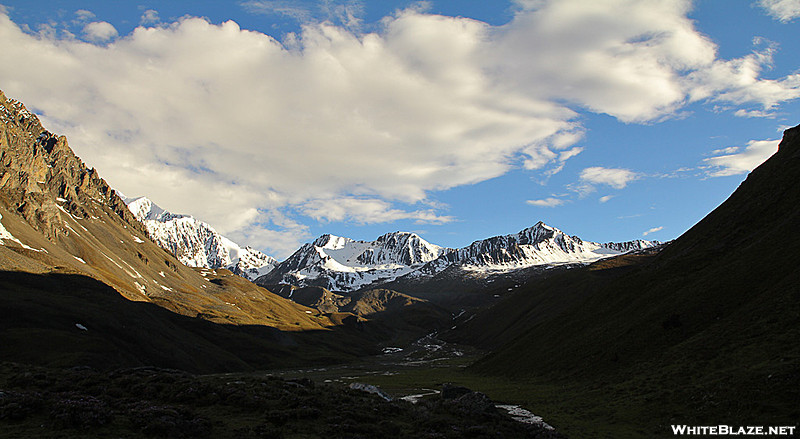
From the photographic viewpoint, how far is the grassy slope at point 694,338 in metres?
35.3

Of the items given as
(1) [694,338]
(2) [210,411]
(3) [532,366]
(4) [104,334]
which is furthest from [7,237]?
(1) [694,338]

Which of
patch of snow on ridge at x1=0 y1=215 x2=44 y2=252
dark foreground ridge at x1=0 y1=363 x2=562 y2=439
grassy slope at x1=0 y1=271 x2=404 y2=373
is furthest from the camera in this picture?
patch of snow on ridge at x1=0 y1=215 x2=44 y2=252

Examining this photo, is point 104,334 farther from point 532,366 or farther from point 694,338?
point 694,338

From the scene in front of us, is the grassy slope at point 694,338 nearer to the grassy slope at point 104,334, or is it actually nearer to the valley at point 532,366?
the valley at point 532,366

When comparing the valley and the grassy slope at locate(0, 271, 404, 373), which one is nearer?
the valley

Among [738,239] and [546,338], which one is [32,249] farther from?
[738,239]

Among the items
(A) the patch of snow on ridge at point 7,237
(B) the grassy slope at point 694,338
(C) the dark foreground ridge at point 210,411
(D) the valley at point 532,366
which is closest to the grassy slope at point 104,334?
(D) the valley at point 532,366

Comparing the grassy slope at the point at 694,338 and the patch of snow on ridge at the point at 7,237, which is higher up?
the patch of snow on ridge at the point at 7,237

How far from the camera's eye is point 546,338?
94.1 m

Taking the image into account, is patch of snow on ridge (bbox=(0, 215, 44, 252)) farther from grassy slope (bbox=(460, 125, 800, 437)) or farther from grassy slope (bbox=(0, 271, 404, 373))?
grassy slope (bbox=(460, 125, 800, 437))

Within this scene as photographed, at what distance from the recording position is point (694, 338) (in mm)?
53844

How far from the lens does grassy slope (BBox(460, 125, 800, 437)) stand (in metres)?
35.3

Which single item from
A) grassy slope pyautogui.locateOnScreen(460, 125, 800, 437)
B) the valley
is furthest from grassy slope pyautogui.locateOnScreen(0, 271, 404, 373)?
grassy slope pyautogui.locateOnScreen(460, 125, 800, 437)

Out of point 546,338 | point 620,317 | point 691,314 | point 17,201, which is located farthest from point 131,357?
point 17,201
